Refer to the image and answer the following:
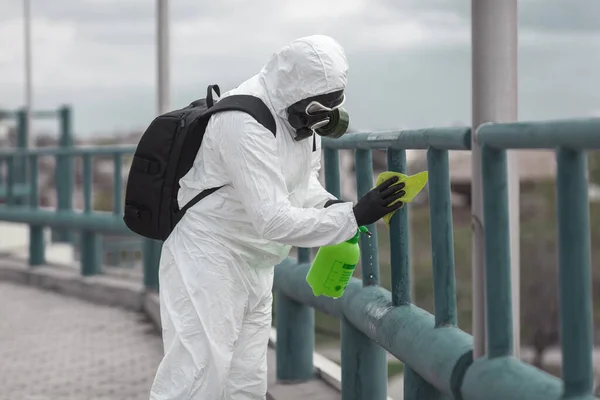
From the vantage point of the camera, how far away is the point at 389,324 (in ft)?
12.4

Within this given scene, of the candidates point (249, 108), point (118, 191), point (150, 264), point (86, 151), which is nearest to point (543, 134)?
point (249, 108)

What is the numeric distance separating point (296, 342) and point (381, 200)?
86.2 inches

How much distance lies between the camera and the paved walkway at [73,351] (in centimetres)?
620

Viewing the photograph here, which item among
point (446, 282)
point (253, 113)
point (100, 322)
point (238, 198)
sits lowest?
point (100, 322)

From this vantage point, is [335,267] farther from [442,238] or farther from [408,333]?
[442,238]

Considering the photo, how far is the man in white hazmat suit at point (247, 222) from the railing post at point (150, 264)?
4.83 meters

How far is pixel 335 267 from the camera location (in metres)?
4.19

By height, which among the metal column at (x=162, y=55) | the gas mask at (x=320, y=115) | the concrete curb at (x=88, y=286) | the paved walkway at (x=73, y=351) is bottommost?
the paved walkway at (x=73, y=351)

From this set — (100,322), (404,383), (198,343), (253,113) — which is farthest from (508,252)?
(100,322)

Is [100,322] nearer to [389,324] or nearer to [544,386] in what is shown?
[389,324]

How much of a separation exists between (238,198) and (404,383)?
883 millimetres

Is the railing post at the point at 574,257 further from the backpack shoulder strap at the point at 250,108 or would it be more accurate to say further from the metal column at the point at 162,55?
the metal column at the point at 162,55

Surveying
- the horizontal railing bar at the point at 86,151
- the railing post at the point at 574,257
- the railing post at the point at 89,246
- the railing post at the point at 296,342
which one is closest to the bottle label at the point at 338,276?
the railing post at the point at 296,342

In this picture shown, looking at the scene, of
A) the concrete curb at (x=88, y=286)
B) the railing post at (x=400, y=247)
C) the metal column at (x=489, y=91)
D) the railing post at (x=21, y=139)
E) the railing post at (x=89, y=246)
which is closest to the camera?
the metal column at (x=489, y=91)
